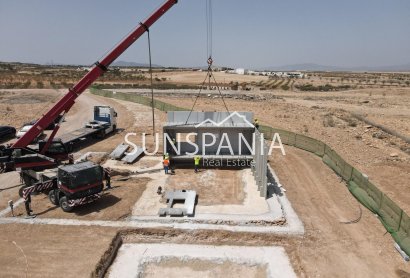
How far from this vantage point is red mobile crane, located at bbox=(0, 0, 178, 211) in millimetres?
15906

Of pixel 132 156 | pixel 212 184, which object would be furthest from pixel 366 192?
pixel 132 156

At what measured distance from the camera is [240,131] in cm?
2327

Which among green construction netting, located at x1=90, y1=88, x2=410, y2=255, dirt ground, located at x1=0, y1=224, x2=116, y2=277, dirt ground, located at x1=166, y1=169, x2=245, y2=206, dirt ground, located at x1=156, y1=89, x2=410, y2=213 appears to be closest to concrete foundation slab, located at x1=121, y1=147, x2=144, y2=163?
dirt ground, located at x1=166, y1=169, x2=245, y2=206

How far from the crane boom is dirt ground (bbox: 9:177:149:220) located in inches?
147

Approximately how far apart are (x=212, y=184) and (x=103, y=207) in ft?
21.3

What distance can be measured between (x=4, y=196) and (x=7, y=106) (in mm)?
33801

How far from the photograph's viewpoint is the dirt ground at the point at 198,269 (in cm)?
1252

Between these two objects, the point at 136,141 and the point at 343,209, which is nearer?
the point at 343,209

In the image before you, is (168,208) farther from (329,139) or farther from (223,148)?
(329,139)

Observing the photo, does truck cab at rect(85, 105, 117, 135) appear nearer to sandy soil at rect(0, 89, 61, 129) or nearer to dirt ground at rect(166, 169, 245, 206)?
sandy soil at rect(0, 89, 61, 129)

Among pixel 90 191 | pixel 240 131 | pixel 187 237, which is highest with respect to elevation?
pixel 240 131

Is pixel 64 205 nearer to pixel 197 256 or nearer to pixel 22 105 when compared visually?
pixel 197 256

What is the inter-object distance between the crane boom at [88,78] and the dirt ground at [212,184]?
302 inches

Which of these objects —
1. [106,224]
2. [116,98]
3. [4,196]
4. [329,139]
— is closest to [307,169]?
[329,139]
